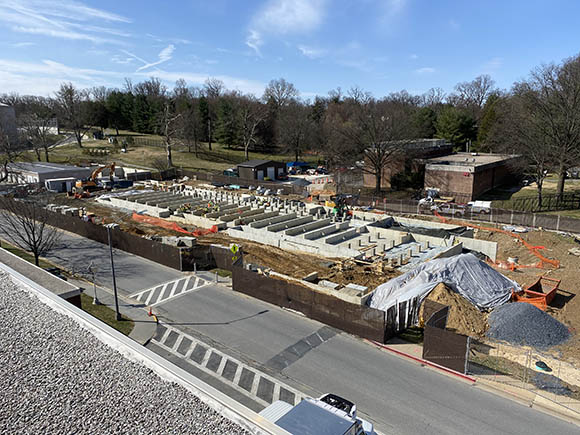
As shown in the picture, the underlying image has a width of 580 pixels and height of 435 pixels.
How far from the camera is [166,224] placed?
121 feet

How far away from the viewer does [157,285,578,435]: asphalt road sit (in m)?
12.4

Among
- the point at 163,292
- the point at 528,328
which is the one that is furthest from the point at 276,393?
the point at 163,292

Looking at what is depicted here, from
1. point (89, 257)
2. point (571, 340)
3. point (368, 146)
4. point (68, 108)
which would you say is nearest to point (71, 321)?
point (89, 257)

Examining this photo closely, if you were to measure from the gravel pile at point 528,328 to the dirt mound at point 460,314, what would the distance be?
560mm

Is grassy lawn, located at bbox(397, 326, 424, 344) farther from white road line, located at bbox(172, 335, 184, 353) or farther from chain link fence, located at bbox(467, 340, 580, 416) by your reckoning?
white road line, located at bbox(172, 335, 184, 353)

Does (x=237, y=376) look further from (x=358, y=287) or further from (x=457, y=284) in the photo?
(x=457, y=284)

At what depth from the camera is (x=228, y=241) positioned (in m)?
31.3

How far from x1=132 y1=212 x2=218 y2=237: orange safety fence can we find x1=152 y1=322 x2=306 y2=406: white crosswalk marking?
54.3 feet

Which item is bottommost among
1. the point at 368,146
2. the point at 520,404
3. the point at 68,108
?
the point at 520,404

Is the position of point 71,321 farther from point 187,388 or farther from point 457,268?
point 457,268

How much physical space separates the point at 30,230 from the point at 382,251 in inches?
1039

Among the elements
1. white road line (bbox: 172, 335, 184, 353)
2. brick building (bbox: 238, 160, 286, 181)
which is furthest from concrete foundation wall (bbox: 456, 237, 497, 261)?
brick building (bbox: 238, 160, 286, 181)

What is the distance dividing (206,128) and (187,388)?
86966 mm

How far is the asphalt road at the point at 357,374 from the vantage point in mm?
12445
